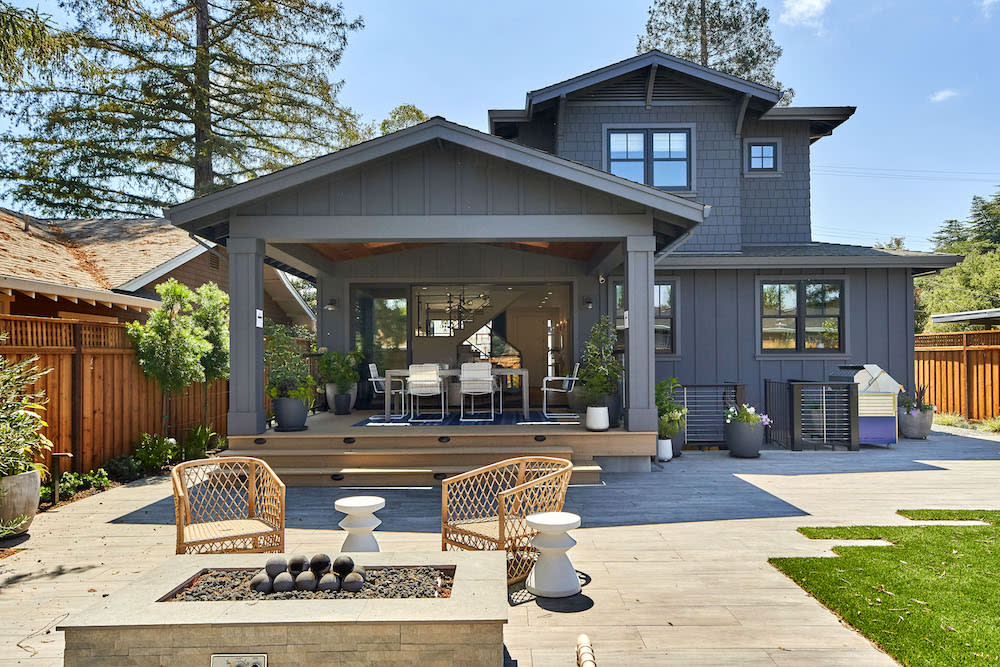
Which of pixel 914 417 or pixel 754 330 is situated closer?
pixel 914 417

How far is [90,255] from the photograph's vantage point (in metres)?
11.1

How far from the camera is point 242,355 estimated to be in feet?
23.8

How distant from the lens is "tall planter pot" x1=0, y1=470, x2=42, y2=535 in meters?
4.93

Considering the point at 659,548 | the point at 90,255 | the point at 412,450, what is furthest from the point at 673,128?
the point at 90,255

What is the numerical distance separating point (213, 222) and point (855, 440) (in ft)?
28.8

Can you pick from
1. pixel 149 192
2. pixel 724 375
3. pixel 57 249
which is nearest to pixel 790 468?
pixel 724 375

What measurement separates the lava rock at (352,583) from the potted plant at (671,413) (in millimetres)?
6205

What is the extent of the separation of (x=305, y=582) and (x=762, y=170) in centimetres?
1122

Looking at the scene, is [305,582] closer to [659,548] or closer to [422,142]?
[659,548]

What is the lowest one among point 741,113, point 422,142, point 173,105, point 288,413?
point 288,413

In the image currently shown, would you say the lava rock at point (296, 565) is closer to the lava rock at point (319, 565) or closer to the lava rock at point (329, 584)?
the lava rock at point (319, 565)

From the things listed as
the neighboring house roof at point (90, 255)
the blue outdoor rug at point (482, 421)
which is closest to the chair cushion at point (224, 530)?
the blue outdoor rug at point (482, 421)

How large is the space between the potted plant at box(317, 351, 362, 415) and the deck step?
2.91 meters

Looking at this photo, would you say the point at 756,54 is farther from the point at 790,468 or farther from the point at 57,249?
the point at 57,249
